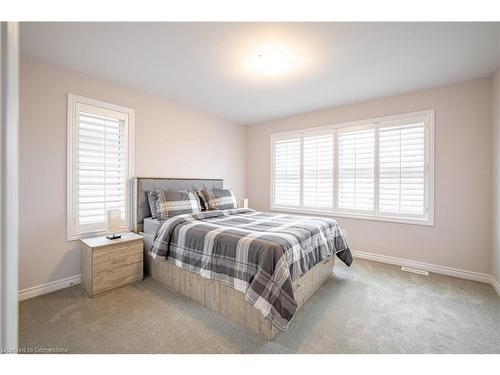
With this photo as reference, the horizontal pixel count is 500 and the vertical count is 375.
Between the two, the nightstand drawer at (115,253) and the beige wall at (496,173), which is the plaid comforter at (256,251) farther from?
the beige wall at (496,173)

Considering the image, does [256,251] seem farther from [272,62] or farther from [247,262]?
[272,62]

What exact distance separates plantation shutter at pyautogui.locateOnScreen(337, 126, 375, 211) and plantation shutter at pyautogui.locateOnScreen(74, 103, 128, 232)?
11.0ft

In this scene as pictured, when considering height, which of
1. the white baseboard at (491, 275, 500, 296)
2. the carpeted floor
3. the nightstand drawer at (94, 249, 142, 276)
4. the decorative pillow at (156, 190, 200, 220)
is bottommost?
the carpeted floor

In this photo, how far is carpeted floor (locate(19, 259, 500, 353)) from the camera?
1606 mm

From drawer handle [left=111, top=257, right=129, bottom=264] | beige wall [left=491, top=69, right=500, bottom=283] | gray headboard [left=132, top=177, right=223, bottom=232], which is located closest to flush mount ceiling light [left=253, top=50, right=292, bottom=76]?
gray headboard [left=132, top=177, right=223, bottom=232]

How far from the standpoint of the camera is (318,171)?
13.2 feet

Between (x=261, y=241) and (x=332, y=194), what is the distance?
8.15 ft

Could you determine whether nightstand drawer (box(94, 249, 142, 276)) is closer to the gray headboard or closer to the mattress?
the mattress

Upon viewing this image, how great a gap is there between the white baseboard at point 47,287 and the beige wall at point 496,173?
4838mm

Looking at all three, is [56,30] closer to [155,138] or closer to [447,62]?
[155,138]

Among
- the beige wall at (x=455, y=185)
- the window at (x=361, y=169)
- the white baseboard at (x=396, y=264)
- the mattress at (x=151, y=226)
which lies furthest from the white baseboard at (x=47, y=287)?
the beige wall at (x=455, y=185)

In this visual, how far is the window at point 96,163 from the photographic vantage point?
8.30 feet

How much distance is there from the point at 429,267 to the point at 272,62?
3.37 m

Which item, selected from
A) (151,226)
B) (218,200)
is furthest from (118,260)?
(218,200)
